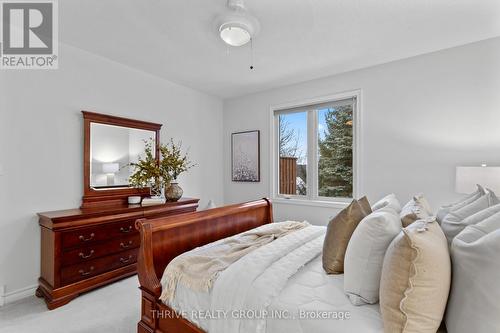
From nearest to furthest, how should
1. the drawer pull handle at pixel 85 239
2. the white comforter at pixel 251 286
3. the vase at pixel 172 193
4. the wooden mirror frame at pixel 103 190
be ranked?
the white comforter at pixel 251 286 → the drawer pull handle at pixel 85 239 → the wooden mirror frame at pixel 103 190 → the vase at pixel 172 193

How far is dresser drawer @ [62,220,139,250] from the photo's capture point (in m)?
2.29

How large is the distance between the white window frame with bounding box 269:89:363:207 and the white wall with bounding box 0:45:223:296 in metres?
1.97

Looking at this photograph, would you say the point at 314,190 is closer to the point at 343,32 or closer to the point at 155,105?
the point at 343,32

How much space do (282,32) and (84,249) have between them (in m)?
2.87

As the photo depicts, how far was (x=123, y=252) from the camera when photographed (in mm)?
2701

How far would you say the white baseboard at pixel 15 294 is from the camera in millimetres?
2258

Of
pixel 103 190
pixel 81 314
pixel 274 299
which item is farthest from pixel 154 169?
pixel 274 299

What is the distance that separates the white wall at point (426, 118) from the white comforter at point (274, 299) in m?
2.07

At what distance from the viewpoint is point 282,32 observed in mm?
2381

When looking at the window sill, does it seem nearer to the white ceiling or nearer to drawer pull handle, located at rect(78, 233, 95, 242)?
the white ceiling

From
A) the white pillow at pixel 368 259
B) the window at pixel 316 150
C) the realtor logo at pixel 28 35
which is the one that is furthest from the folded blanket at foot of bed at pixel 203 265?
the realtor logo at pixel 28 35

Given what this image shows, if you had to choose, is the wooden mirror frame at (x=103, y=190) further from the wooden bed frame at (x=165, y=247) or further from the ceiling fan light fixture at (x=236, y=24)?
the ceiling fan light fixture at (x=236, y=24)

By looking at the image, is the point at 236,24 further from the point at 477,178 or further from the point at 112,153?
the point at 477,178

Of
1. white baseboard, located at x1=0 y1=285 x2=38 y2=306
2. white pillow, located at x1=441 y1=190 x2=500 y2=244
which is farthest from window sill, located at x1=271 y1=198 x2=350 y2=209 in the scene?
white baseboard, located at x1=0 y1=285 x2=38 y2=306
